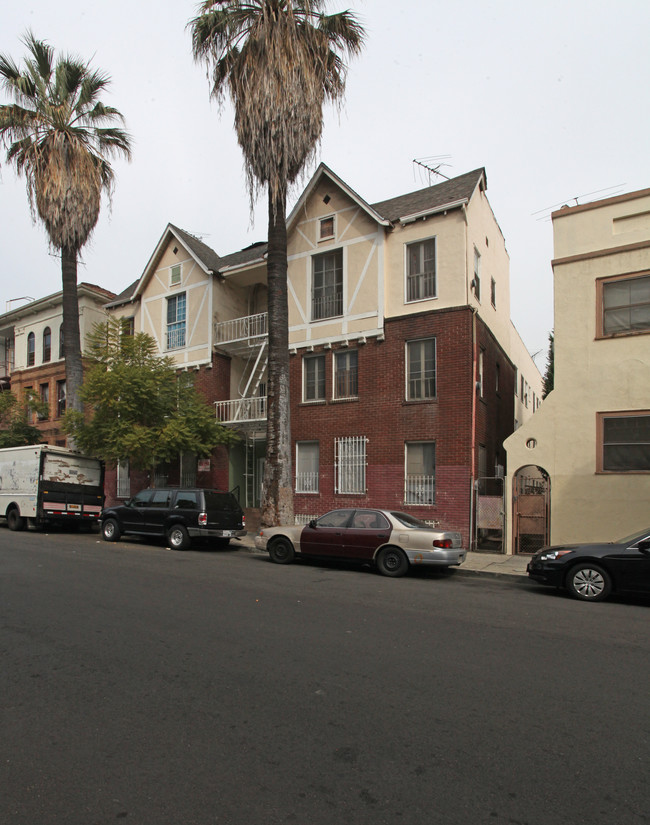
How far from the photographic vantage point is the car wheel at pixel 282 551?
13172mm

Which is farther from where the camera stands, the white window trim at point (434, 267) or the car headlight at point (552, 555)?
the white window trim at point (434, 267)

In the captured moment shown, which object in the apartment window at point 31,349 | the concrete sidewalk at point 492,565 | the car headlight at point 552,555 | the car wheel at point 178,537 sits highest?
the apartment window at point 31,349

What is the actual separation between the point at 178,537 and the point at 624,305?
40.2 feet

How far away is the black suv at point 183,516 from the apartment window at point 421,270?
7901 mm

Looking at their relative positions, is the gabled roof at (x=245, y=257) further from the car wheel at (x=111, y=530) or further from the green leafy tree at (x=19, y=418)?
the green leafy tree at (x=19, y=418)

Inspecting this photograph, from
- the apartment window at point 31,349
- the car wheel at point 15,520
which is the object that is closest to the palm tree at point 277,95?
the car wheel at point 15,520

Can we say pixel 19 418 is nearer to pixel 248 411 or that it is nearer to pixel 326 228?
pixel 248 411

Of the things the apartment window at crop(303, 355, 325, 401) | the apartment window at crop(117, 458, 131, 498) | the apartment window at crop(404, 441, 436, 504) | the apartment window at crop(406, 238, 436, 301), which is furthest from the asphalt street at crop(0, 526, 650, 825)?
the apartment window at crop(117, 458, 131, 498)

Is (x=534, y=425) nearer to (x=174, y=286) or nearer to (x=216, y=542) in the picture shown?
(x=216, y=542)

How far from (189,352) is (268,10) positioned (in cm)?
1159

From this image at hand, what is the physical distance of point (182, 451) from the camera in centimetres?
1984

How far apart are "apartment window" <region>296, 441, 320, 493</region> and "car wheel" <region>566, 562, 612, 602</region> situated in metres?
10.3

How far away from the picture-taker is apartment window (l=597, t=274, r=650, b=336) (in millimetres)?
13961

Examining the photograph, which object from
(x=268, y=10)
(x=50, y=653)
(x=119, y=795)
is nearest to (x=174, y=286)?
(x=268, y=10)
